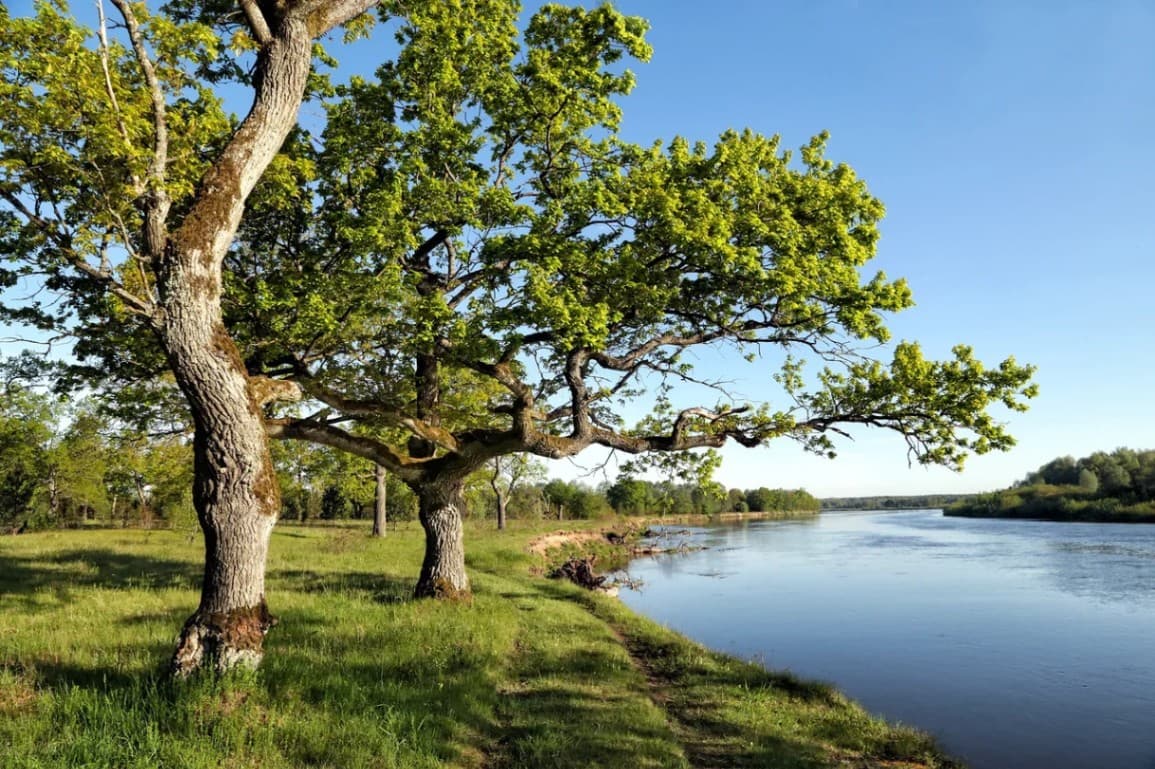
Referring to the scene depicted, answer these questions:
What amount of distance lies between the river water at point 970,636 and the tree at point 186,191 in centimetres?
1264

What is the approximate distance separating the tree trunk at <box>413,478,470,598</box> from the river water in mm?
8182

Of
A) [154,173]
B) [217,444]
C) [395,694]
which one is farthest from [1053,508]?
[154,173]

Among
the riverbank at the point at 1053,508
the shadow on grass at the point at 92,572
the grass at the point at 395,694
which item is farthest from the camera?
the riverbank at the point at 1053,508

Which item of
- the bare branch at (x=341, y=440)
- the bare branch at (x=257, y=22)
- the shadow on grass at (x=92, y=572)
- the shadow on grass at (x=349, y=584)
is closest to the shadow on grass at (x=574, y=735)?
the shadow on grass at (x=349, y=584)

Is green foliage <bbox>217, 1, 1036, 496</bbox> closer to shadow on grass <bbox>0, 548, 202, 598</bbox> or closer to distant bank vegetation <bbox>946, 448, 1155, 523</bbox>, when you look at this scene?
shadow on grass <bbox>0, 548, 202, 598</bbox>

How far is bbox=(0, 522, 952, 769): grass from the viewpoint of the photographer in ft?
19.9

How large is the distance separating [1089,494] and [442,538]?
10607 cm

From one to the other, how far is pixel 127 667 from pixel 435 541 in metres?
7.96

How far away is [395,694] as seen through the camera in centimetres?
780

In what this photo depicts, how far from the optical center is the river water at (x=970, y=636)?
42.0 feet

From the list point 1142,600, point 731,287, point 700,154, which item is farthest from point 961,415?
point 1142,600

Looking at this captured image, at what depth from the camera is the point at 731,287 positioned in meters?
13.0

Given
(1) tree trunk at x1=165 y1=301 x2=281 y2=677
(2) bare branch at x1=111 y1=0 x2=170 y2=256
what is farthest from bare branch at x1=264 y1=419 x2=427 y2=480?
(2) bare branch at x1=111 y1=0 x2=170 y2=256

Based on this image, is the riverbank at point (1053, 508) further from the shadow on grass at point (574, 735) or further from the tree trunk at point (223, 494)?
the tree trunk at point (223, 494)
